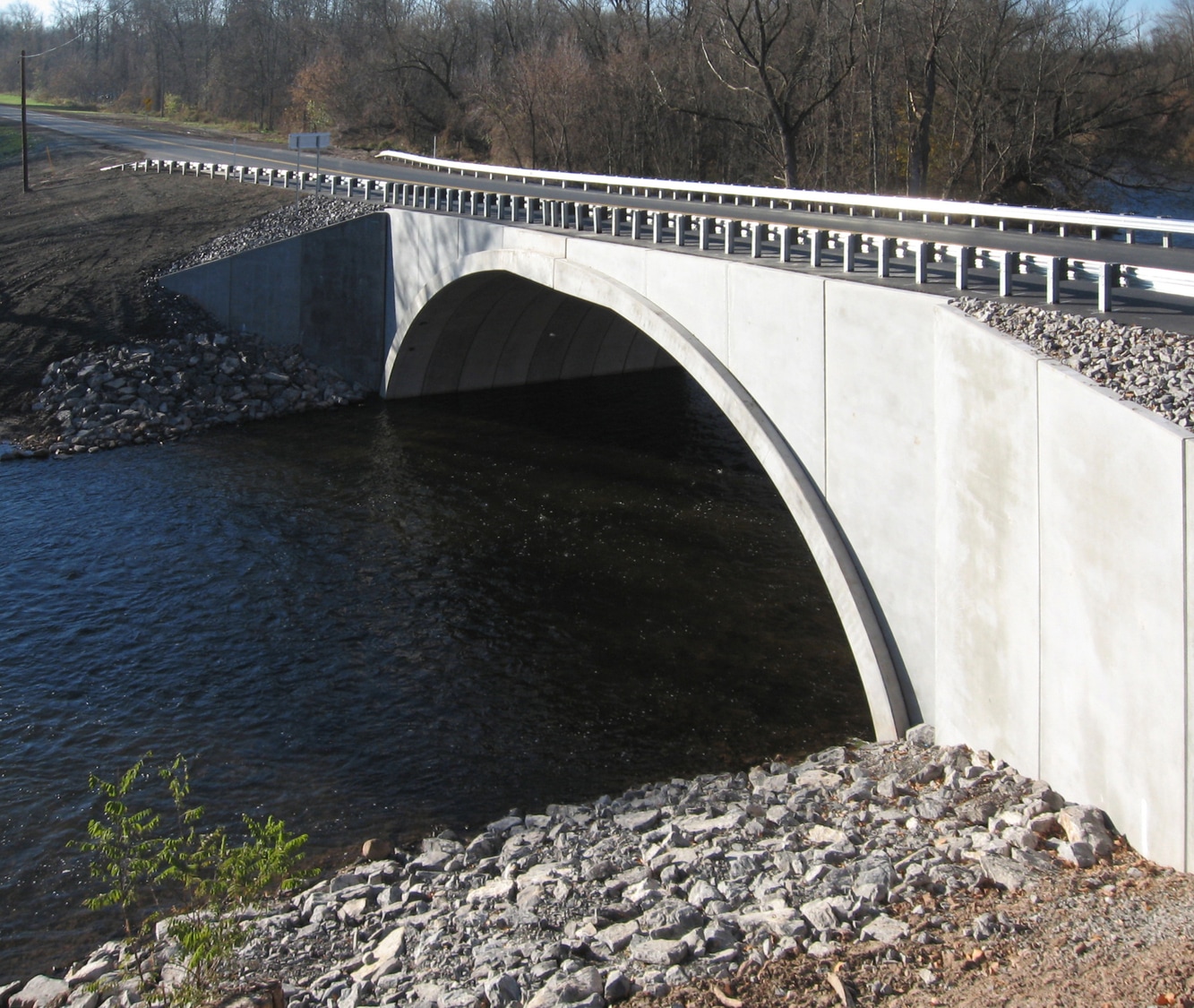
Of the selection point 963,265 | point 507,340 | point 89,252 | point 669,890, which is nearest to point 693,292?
point 963,265

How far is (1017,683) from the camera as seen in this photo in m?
10.3

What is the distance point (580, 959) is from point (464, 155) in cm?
5233

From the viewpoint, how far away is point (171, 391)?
30.6 metres

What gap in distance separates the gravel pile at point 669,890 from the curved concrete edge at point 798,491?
972mm

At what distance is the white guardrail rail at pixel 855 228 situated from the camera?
12609mm

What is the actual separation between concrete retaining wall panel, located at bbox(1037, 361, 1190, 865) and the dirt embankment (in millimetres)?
27579

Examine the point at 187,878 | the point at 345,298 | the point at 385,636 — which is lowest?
the point at 385,636

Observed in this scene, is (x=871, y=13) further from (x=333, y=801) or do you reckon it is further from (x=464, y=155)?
(x=333, y=801)

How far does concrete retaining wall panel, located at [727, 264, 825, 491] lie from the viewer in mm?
14453

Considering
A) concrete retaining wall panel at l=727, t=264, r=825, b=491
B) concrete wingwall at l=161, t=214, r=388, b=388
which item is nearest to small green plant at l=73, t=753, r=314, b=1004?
concrete retaining wall panel at l=727, t=264, r=825, b=491

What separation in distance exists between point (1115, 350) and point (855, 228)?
1140 cm

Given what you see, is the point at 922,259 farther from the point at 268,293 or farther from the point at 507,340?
the point at 268,293


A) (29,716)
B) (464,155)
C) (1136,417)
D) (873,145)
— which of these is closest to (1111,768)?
(1136,417)

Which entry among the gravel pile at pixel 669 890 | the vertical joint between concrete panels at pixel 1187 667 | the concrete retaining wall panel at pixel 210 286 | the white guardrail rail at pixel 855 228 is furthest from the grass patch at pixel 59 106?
the vertical joint between concrete panels at pixel 1187 667
